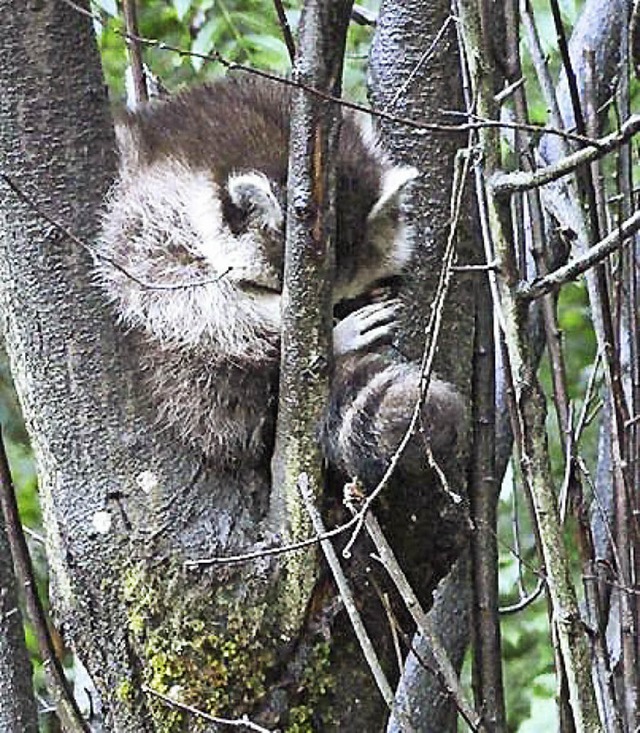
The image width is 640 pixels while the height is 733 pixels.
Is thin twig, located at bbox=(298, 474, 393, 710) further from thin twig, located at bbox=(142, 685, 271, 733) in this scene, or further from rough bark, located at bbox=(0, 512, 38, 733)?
rough bark, located at bbox=(0, 512, 38, 733)

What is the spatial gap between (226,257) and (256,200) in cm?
10

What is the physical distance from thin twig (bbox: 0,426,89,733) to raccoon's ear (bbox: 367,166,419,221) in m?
0.62

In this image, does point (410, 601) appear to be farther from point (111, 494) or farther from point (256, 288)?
point (256, 288)

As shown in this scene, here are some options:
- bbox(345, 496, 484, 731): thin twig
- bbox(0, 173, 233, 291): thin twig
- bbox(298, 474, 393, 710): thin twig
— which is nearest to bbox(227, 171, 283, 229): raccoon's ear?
bbox(0, 173, 233, 291): thin twig

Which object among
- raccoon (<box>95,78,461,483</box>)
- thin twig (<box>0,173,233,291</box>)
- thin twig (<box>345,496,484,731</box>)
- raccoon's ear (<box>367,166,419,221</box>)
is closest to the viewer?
thin twig (<box>345,496,484,731</box>)

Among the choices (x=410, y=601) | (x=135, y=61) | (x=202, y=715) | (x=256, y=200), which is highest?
(x=135, y=61)

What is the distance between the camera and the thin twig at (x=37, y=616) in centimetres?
A: 181

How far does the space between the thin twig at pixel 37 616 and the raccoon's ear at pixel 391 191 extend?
620mm

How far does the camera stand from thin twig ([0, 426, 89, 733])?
1.81 metres

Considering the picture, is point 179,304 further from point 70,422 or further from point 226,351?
point 70,422

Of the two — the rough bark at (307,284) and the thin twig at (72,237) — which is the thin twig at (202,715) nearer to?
the rough bark at (307,284)

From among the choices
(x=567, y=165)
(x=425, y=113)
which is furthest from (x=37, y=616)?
(x=567, y=165)

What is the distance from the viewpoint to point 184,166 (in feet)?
6.70

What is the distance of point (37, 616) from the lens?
188 centimetres
